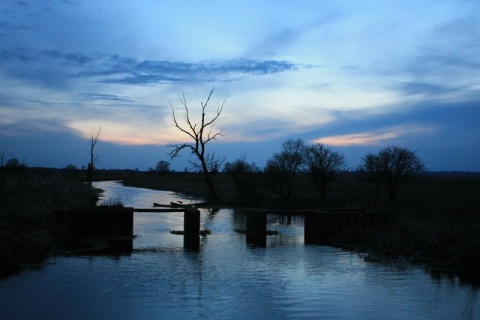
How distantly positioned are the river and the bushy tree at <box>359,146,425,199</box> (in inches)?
873

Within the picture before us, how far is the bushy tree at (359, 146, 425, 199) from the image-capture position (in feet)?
128

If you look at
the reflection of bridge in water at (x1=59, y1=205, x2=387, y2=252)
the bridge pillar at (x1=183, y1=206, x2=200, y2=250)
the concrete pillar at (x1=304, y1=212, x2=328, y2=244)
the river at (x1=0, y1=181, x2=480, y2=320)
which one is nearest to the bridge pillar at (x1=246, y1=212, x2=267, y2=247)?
the reflection of bridge in water at (x1=59, y1=205, x2=387, y2=252)

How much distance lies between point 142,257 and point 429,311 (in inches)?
368

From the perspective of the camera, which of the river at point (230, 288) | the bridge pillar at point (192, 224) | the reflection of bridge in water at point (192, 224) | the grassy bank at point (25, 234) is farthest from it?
the bridge pillar at point (192, 224)

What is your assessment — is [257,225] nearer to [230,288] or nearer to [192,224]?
[192,224]

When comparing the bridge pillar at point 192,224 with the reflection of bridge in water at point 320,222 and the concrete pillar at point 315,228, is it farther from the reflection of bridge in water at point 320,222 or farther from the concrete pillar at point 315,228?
the concrete pillar at point 315,228

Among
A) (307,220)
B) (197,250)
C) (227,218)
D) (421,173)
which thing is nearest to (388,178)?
(421,173)

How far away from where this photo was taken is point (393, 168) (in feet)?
129

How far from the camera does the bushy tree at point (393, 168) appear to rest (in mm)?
39031

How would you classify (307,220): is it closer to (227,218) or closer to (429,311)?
(227,218)

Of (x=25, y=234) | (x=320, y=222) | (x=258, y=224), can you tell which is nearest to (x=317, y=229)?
(x=320, y=222)

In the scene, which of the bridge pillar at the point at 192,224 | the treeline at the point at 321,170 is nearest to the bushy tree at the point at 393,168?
the treeline at the point at 321,170

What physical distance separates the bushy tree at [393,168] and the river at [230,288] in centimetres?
2217

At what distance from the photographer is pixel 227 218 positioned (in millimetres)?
31766
